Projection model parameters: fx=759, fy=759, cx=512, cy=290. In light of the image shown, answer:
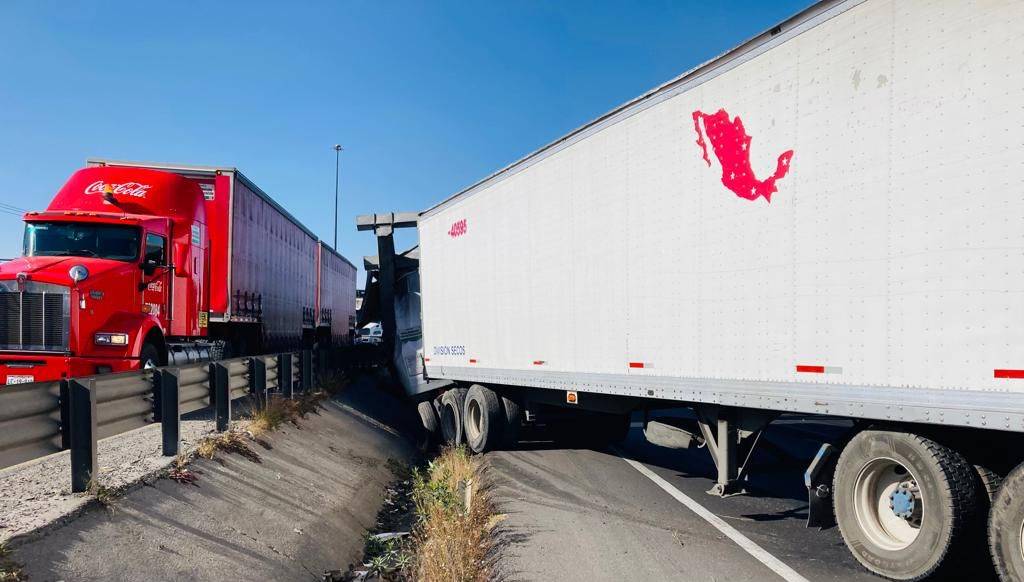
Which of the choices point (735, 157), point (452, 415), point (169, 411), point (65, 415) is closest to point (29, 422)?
point (65, 415)

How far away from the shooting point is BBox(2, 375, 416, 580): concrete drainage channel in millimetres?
4805

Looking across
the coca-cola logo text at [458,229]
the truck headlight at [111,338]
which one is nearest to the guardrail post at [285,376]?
the truck headlight at [111,338]

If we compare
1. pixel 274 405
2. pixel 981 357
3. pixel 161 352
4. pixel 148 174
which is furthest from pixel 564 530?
pixel 148 174

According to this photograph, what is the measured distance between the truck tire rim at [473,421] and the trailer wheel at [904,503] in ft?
23.1

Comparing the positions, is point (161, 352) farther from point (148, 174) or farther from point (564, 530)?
point (564, 530)

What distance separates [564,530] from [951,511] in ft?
10.5

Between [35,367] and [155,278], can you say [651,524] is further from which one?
[155,278]

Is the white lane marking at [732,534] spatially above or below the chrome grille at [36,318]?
below

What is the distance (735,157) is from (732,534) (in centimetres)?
329

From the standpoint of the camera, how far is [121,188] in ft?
41.8

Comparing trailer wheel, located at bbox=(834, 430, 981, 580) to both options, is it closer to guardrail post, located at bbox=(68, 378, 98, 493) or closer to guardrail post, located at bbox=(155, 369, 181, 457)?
guardrail post, located at bbox=(68, 378, 98, 493)

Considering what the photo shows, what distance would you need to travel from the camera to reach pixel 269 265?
60.0 ft

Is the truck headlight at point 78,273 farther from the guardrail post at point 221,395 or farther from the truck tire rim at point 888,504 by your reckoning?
the truck tire rim at point 888,504

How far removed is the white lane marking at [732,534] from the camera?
5.52 metres
